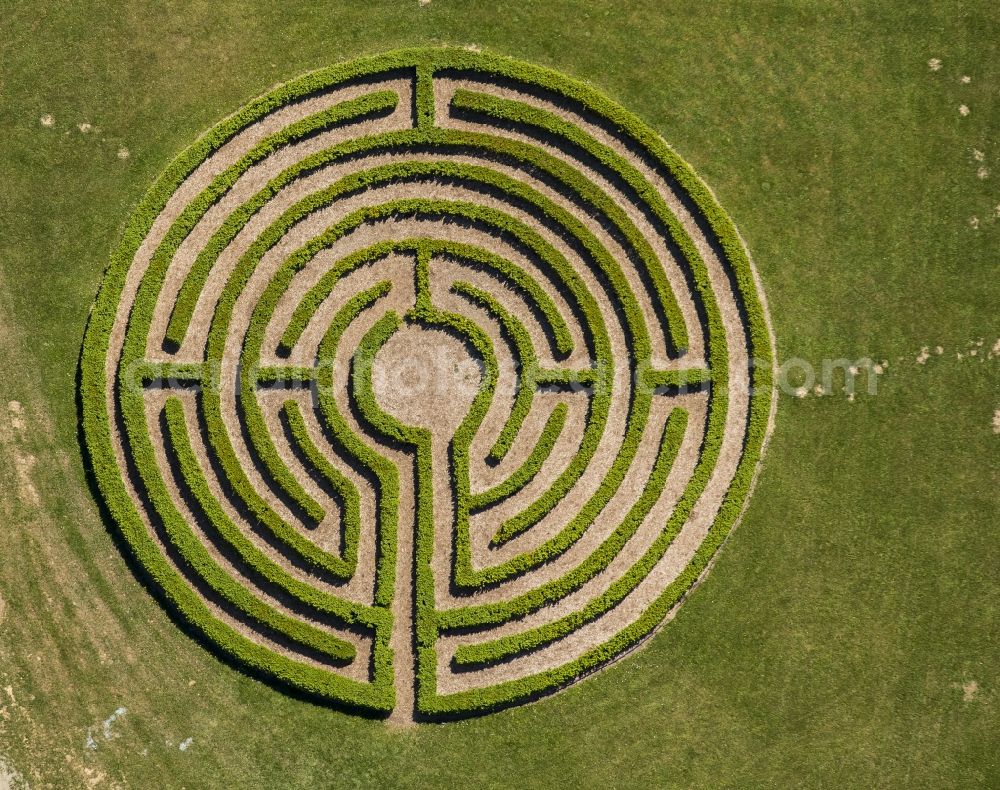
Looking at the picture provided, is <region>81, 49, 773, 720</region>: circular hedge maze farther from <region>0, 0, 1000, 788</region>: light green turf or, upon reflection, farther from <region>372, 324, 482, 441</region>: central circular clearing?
<region>0, 0, 1000, 788</region>: light green turf

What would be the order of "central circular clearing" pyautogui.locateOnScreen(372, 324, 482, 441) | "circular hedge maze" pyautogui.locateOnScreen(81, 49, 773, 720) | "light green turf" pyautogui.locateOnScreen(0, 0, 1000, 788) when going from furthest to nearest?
1. "central circular clearing" pyautogui.locateOnScreen(372, 324, 482, 441)
2. "circular hedge maze" pyautogui.locateOnScreen(81, 49, 773, 720)
3. "light green turf" pyautogui.locateOnScreen(0, 0, 1000, 788)

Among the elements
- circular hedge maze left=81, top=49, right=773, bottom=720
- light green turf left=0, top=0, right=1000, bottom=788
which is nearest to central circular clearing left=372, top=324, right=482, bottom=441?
circular hedge maze left=81, top=49, right=773, bottom=720

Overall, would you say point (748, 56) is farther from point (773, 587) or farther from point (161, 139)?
point (161, 139)

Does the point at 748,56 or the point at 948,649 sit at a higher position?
the point at 748,56

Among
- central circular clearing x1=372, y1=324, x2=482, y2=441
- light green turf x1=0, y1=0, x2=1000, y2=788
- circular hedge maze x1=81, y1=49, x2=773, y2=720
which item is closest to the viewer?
light green turf x1=0, y1=0, x2=1000, y2=788

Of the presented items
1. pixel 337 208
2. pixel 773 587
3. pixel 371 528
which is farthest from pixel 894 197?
pixel 371 528

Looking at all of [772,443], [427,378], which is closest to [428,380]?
[427,378]
